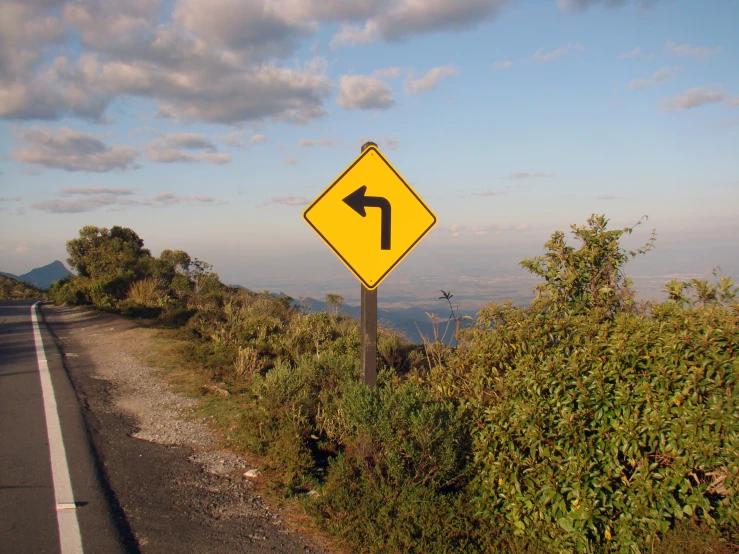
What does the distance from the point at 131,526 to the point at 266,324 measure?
8.41m

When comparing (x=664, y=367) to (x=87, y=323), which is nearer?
(x=664, y=367)

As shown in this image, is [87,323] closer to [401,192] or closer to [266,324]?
[266,324]

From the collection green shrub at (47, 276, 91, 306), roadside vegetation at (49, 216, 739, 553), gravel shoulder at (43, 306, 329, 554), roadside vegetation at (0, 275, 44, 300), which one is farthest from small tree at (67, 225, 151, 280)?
roadside vegetation at (49, 216, 739, 553)

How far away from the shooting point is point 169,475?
17.1 ft

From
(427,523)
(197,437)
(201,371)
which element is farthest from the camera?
(201,371)

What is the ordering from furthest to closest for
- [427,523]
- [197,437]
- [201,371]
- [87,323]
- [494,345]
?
[87,323] < [201,371] < [197,437] < [494,345] < [427,523]

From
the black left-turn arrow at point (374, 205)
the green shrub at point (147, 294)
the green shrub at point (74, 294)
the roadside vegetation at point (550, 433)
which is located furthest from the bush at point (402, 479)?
the green shrub at point (74, 294)

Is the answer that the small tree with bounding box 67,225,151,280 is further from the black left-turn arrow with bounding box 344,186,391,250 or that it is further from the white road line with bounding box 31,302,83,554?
the black left-turn arrow with bounding box 344,186,391,250

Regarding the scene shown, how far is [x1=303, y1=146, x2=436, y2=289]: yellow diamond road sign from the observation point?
495 cm

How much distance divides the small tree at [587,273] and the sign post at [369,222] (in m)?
1.56

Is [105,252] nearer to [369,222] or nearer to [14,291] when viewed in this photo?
[14,291]

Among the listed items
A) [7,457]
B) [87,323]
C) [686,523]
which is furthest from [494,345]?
[87,323]

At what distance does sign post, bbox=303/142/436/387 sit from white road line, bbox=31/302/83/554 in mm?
2462

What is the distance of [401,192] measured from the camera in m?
5.14
